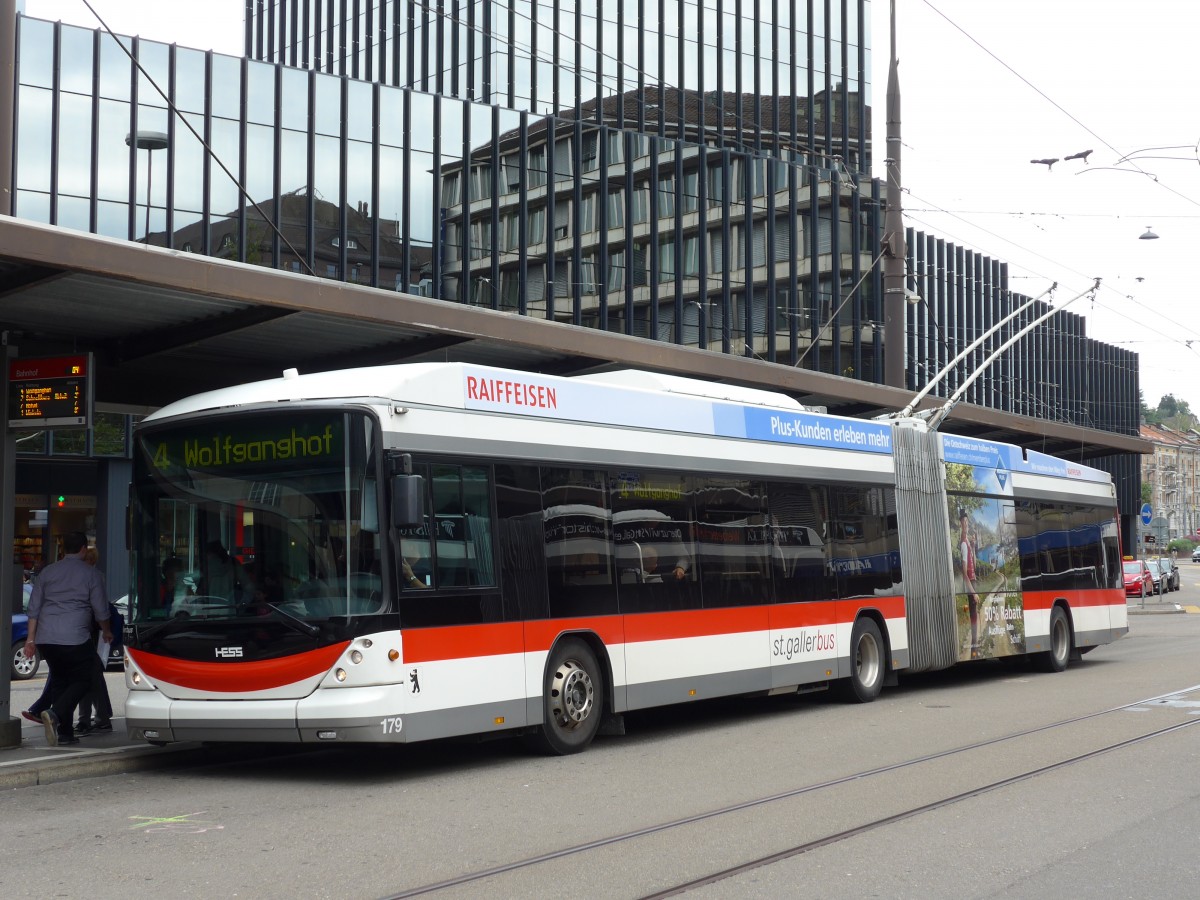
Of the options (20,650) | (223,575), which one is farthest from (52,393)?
(20,650)

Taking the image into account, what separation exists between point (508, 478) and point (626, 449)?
1630 millimetres

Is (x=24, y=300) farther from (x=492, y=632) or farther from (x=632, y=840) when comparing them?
(x=632, y=840)

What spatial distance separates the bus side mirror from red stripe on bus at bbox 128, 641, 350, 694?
0.93 meters

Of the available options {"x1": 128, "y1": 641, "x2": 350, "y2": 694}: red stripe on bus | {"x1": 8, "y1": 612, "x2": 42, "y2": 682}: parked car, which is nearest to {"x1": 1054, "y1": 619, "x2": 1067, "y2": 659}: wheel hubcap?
{"x1": 128, "y1": 641, "x2": 350, "y2": 694}: red stripe on bus

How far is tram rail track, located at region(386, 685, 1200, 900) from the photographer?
6824 millimetres

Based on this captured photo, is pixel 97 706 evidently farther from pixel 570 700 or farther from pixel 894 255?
pixel 894 255

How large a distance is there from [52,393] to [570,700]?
15.5 feet

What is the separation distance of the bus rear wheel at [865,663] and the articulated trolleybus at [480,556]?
43mm

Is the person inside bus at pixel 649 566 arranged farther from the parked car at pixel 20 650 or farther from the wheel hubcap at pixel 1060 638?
the parked car at pixel 20 650

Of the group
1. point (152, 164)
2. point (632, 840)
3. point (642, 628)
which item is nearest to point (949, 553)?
point (642, 628)

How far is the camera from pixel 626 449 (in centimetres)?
1253

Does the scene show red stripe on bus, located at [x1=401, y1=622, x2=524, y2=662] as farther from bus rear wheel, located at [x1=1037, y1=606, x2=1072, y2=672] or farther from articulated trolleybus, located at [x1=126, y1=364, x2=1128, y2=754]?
bus rear wheel, located at [x1=1037, y1=606, x2=1072, y2=672]

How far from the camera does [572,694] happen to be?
1166cm

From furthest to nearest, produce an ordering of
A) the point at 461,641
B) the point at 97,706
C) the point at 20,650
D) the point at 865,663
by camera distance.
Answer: the point at 20,650 → the point at 865,663 → the point at 97,706 → the point at 461,641
